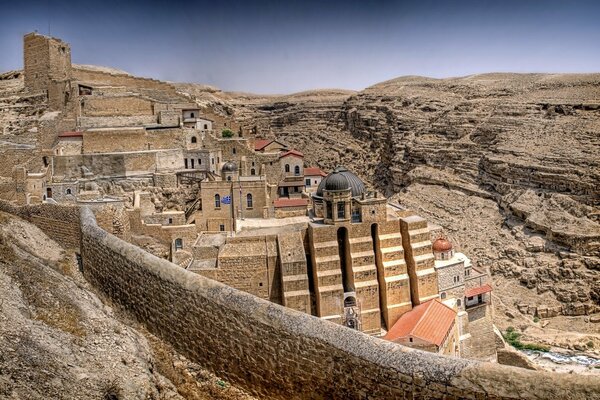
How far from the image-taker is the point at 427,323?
1847 cm

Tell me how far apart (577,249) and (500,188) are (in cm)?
981

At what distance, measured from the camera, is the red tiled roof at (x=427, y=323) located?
17.5 metres

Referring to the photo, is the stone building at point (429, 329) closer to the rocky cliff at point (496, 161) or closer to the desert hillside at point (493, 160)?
the desert hillside at point (493, 160)

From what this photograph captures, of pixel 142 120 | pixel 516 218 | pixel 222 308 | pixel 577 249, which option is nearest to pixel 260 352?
pixel 222 308

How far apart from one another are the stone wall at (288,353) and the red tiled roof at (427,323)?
413 inches

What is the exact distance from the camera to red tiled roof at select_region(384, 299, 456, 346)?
57.5 ft

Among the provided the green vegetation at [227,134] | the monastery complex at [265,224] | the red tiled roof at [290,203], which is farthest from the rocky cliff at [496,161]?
the green vegetation at [227,134]

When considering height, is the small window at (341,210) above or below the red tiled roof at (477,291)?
above

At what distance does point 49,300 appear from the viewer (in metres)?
8.18

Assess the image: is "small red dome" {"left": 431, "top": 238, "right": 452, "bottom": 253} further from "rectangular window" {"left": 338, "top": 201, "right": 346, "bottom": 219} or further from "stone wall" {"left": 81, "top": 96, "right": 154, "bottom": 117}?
"stone wall" {"left": 81, "top": 96, "right": 154, "bottom": 117}

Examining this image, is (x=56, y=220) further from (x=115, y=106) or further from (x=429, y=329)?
(x=115, y=106)

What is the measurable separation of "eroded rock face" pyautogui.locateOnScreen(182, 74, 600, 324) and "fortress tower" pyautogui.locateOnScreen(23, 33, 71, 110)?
26.6 meters

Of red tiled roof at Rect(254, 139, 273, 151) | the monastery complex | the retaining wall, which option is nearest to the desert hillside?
the monastery complex

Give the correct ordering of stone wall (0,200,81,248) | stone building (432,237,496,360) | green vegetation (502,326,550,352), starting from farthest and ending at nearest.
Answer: green vegetation (502,326,550,352) < stone building (432,237,496,360) < stone wall (0,200,81,248)
